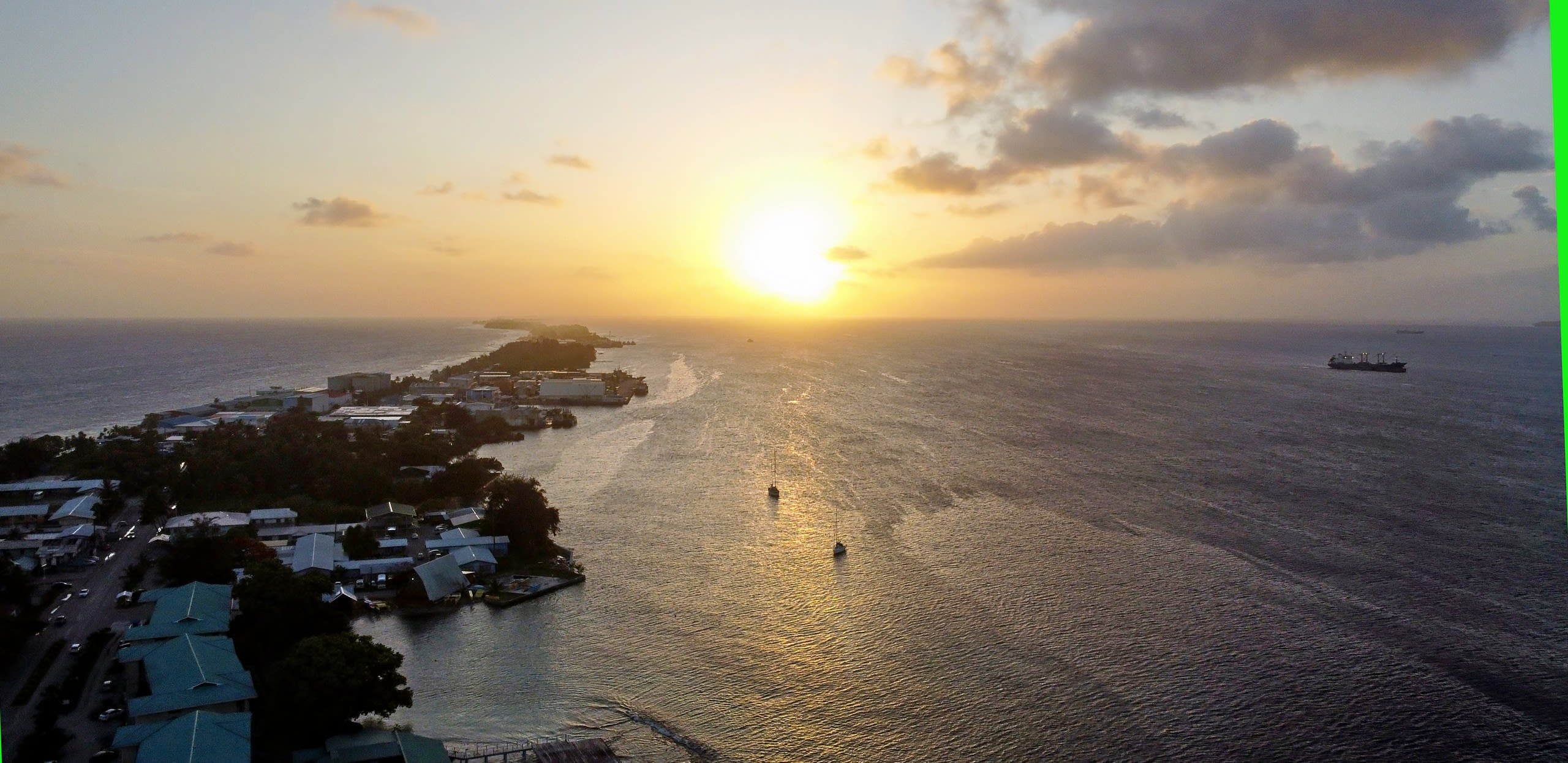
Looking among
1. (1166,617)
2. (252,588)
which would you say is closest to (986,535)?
(1166,617)

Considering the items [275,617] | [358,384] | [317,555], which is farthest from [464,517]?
[358,384]

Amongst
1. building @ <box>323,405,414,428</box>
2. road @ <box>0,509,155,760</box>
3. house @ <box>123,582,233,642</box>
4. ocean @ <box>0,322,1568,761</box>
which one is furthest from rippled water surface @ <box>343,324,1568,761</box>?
building @ <box>323,405,414,428</box>

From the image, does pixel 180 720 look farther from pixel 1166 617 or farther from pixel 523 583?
pixel 1166 617

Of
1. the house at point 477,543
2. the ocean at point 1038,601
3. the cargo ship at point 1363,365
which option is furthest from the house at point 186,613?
the cargo ship at point 1363,365

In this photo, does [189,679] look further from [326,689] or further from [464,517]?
[464,517]

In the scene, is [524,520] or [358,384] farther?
[358,384]

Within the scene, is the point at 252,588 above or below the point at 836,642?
above

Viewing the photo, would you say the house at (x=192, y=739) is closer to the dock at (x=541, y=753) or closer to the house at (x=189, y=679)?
the house at (x=189, y=679)
